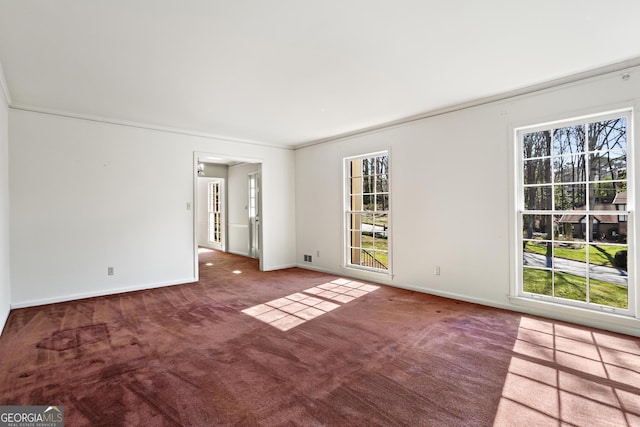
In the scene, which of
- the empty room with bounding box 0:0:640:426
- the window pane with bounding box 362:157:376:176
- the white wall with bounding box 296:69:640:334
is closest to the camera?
the empty room with bounding box 0:0:640:426

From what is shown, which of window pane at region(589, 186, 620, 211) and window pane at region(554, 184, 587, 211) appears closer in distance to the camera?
window pane at region(589, 186, 620, 211)

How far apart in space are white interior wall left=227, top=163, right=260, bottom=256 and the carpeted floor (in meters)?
4.60

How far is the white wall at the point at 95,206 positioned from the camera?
4.25m

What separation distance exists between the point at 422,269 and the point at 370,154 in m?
2.12

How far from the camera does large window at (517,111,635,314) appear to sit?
3.30 meters

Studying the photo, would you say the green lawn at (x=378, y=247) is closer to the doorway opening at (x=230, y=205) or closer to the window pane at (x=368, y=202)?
the window pane at (x=368, y=202)

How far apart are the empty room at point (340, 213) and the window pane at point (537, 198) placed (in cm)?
2

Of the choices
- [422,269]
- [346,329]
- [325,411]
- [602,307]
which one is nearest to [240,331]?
[346,329]

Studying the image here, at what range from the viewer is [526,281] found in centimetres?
389

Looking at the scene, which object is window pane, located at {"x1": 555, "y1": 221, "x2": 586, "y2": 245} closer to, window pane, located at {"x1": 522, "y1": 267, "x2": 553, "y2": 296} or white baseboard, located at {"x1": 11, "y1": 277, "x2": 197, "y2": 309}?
window pane, located at {"x1": 522, "y1": 267, "x2": 553, "y2": 296}

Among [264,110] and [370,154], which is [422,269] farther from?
[264,110]

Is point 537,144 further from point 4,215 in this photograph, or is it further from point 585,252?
point 4,215

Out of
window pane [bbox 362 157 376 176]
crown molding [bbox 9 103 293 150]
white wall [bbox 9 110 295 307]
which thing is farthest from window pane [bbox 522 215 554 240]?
white wall [bbox 9 110 295 307]

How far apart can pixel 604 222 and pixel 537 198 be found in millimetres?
661
